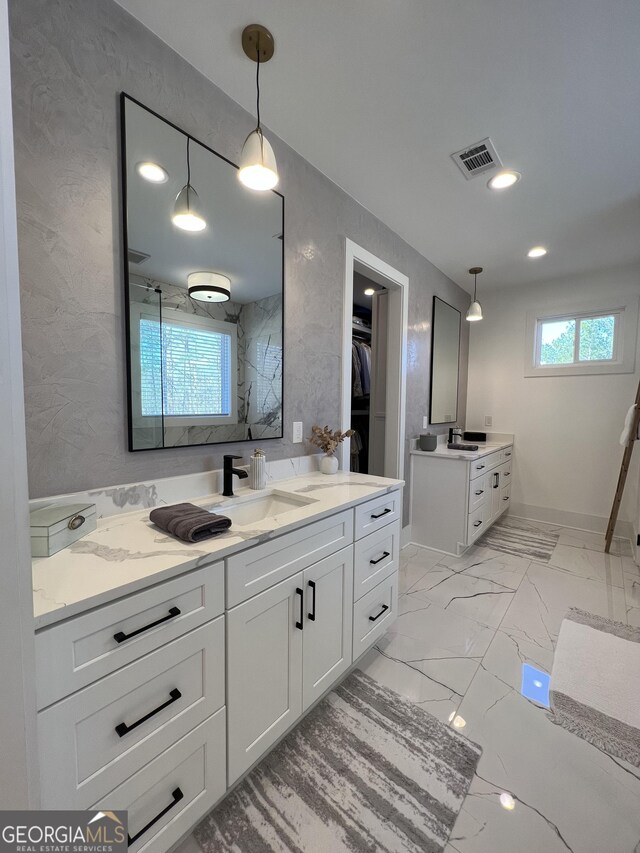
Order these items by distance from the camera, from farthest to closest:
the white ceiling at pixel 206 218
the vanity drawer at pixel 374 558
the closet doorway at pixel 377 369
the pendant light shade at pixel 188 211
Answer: the closet doorway at pixel 377 369 → the vanity drawer at pixel 374 558 → the pendant light shade at pixel 188 211 → the white ceiling at pixel 206 218

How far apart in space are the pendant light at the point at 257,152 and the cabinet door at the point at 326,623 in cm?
147

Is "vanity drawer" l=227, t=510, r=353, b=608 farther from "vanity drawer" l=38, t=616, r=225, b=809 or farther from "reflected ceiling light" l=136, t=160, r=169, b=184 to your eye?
"reflected ceiling light" l=136, t=160, r=169, b=184

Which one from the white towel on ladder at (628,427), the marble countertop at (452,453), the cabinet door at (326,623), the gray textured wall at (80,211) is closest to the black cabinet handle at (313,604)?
the cabinet door at (326,623)

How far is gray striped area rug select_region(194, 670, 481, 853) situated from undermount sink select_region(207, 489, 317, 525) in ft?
2.86

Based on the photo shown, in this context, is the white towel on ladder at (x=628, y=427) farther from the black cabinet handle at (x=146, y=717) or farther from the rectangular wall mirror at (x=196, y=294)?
the black cabinet handle at (x=146, y=717)

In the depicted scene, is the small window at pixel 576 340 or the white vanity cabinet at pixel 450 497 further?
the small window at pixel 576 340

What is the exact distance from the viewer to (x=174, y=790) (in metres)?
0.90

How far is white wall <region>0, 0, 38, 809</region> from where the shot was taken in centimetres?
53

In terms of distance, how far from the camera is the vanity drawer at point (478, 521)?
9.48 feet

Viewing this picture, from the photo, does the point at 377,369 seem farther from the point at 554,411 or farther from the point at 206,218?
the point at 554,411

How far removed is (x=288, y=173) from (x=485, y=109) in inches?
38.5

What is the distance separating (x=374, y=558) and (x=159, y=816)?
1.12 meters

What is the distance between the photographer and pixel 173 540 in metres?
0.99

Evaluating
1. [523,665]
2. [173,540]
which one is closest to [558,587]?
[523,665]
